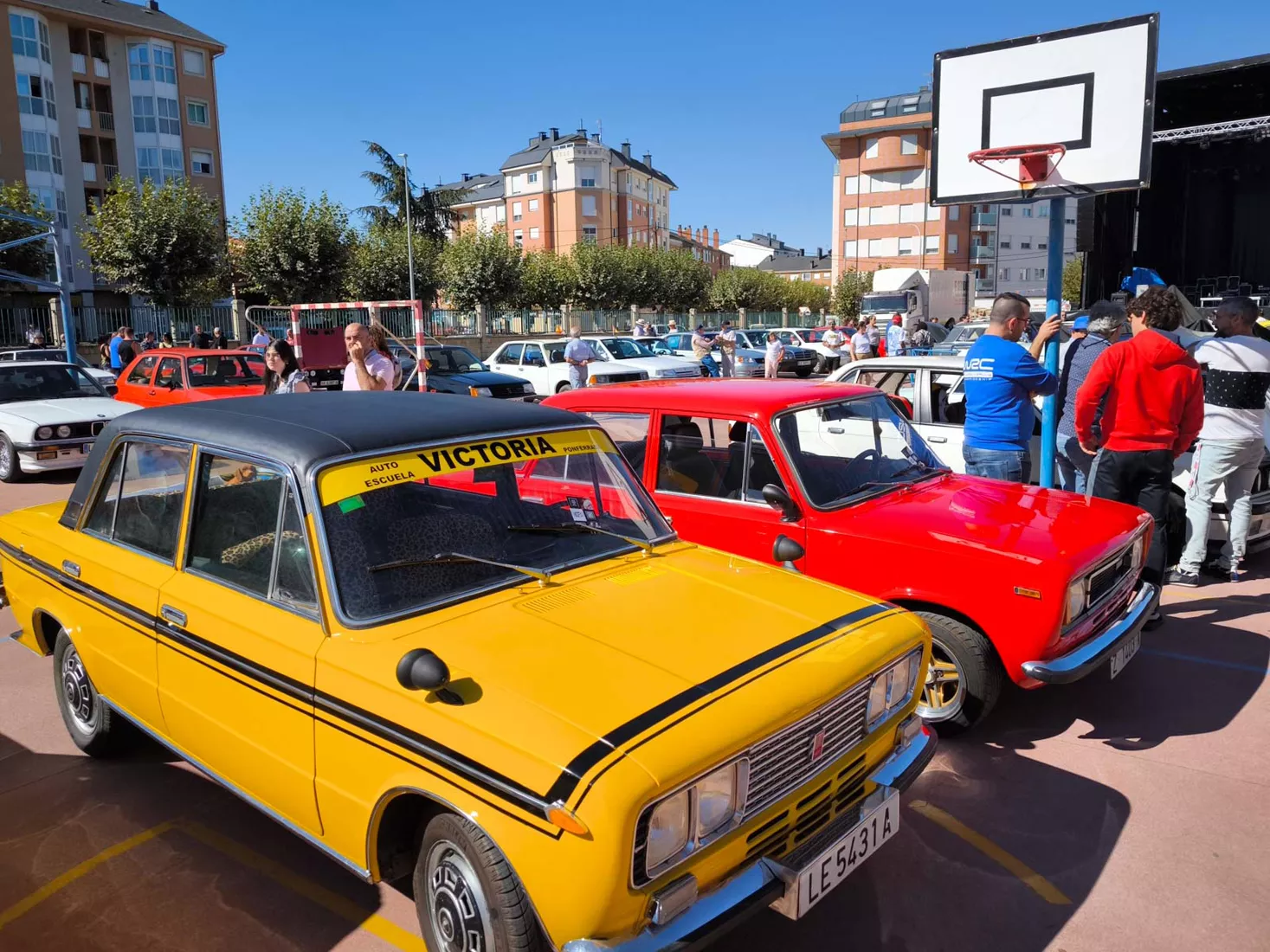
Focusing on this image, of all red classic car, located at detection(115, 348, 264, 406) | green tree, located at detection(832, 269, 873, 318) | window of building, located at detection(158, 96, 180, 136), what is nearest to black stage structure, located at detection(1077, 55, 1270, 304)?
red classic car, located at detection(115, 348, 264, 406)

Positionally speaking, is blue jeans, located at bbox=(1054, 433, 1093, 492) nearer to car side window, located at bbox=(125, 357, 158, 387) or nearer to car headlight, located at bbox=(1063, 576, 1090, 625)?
car headlight, located at bbox=(1063, 576, 1090, 625)

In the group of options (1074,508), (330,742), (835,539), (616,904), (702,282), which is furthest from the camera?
(702,282)

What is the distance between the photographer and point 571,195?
8056 centimetres

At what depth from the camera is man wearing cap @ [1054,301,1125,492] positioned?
6.94 meters

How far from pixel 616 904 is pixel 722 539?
2.86 meters

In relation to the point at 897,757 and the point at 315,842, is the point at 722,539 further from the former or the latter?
the point at 315,842

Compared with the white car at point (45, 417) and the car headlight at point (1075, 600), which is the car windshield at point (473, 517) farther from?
the white car at point (45, 417)

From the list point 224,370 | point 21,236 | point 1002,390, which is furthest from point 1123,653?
point 21,236

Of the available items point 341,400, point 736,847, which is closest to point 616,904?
point 736,847

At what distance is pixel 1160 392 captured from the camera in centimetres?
545

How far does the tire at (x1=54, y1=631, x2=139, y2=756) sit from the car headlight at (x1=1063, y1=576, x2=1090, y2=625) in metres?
4.26

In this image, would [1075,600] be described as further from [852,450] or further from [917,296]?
[917,296]

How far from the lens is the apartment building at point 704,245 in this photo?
9931cm

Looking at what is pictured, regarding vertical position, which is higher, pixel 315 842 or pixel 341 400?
pixel 341 400
